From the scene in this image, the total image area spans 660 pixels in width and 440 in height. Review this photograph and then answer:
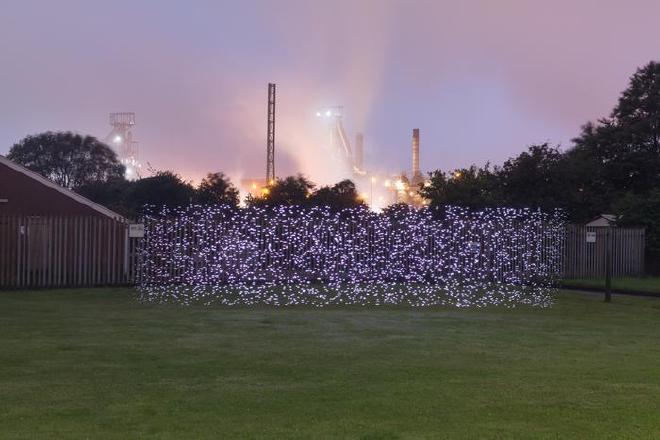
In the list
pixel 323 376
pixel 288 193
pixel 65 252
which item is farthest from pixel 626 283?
pixel 323 376

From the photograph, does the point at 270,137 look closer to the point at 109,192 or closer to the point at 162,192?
the point at 109,192

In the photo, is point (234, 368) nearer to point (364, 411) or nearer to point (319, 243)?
point (364, 411)

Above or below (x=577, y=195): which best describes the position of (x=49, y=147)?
above

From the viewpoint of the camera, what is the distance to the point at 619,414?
6.53 m

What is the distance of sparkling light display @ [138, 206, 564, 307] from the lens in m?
19.4

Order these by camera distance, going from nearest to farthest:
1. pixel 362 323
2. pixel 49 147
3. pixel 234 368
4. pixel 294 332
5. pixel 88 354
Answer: pixel 234 368 < pixel 88 354 < pixel 294 332 < pixel 362 323 < pixel 49 147

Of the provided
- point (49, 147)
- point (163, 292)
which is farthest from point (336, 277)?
point (49, 147)

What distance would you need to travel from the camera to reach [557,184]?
35.0 meters

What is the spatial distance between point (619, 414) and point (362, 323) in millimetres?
6720

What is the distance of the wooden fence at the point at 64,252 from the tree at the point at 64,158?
40.0 meters

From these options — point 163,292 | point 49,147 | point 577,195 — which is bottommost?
point 163,292

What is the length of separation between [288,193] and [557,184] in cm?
1235

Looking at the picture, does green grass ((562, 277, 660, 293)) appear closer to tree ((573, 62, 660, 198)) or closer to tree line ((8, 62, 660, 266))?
tree line ((8, 62, 660, 266))

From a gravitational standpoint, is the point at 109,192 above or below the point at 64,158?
below
